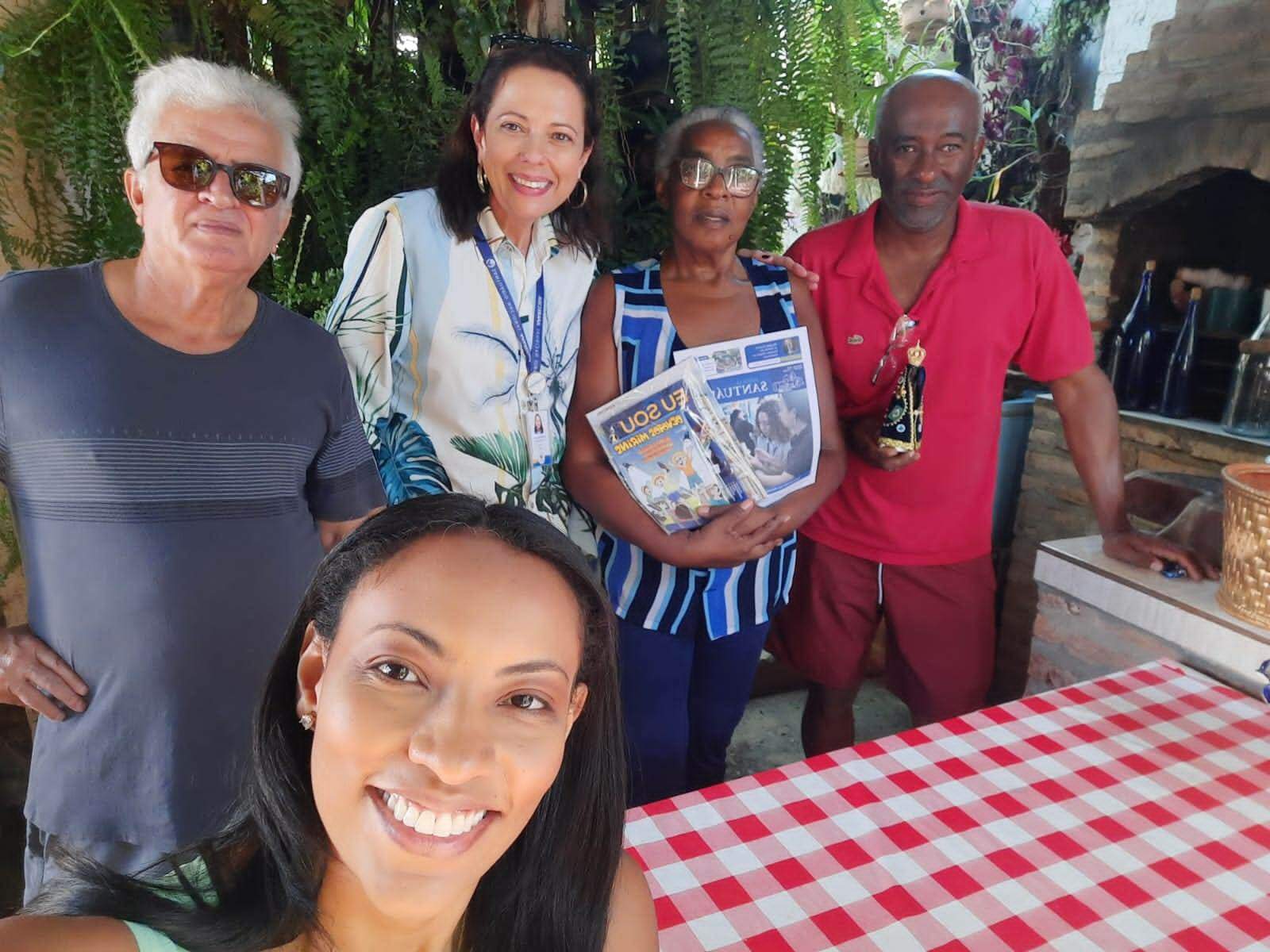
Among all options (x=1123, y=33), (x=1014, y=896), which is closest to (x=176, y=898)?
(x=1014, y=896)

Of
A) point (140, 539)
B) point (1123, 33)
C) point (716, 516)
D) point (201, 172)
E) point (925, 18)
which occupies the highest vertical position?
point (925, 18)

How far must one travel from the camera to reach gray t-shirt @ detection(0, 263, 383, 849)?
1.28m

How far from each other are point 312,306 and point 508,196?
0.57 m

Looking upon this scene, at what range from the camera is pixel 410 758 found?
0.74 m

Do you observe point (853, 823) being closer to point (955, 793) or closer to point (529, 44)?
point (955, 793)

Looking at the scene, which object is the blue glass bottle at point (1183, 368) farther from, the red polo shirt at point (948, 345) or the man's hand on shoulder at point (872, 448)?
the man's hand on shoulder at point (872, 448)

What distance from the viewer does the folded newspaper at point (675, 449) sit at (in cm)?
179

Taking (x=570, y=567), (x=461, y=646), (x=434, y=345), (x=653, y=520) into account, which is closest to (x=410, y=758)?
(x=461, y=646)

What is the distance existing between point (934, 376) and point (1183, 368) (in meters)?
1.54

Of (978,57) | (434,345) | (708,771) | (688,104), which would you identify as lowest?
(708,771)

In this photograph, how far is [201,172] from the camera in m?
1.31

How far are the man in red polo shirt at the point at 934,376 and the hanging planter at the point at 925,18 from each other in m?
2.66

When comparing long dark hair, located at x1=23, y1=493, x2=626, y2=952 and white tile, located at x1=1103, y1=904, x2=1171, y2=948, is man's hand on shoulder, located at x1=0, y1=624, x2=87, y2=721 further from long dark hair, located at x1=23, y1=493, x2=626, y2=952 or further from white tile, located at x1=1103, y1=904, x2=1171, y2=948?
white tile, located at x1=1103, y1=904, x2=1171, y2=948

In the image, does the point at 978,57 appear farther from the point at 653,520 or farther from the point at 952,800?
the point at 952,800
